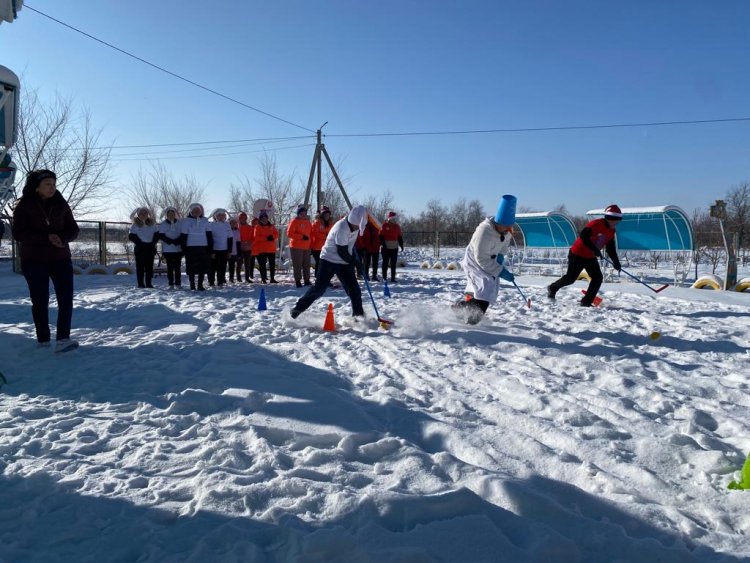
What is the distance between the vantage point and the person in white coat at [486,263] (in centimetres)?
654

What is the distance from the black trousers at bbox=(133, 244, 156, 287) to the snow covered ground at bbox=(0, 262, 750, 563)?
5.16m

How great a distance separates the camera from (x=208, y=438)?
3037 millimetres

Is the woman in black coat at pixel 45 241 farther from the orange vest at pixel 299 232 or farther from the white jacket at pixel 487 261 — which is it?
the orange vest at pixel 299 232

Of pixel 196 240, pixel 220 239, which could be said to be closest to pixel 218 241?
pixel 220 239

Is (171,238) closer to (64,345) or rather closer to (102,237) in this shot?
(64,345)

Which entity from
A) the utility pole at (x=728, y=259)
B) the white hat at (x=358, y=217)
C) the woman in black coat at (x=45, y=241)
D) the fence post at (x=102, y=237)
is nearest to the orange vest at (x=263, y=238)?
the white hat at (x=358, y=217)

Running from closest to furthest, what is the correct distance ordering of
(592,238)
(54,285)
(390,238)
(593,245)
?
(54,285), (593,245), (592,238), (390,238)

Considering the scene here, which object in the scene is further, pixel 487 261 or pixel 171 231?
pixel 171 231

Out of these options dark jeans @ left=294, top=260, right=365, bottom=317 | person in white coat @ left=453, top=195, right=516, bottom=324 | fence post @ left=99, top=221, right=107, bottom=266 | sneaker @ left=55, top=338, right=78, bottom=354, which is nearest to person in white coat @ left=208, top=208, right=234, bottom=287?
dark jeans @ left=294, top=260, right=365, bottom=317

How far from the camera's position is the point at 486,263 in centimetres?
662

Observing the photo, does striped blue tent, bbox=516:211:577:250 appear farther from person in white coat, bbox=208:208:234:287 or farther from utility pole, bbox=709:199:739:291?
person in white coat, bbox=208:208:234:287

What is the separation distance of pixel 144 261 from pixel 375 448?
9713 millimetres

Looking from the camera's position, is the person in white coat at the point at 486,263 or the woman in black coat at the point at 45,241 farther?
the person in white coat at the point at 486,263

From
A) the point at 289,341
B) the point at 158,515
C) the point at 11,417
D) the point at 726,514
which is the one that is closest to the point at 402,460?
the point at 158,515
